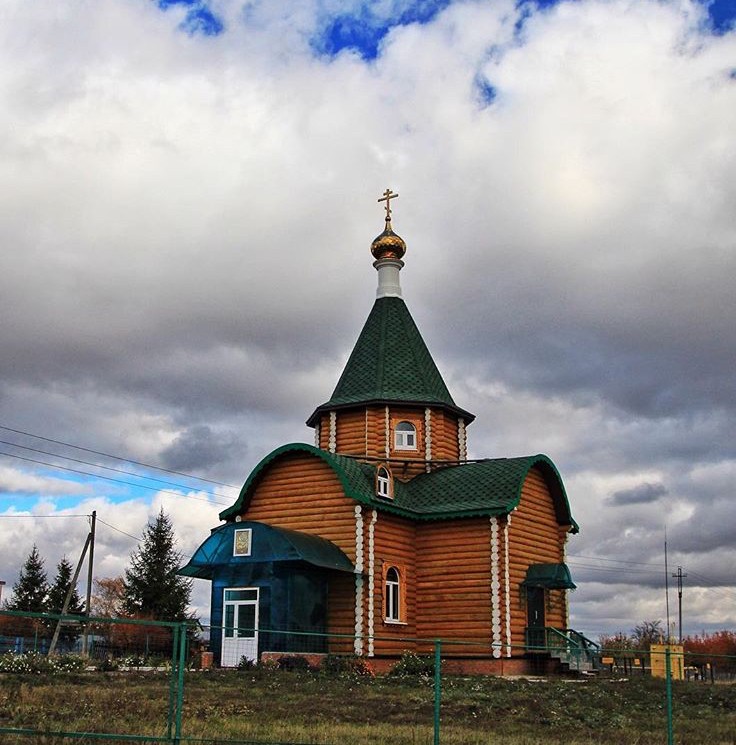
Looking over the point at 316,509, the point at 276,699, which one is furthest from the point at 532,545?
the point at 276,699

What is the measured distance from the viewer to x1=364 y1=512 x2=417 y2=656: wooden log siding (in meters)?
21.9

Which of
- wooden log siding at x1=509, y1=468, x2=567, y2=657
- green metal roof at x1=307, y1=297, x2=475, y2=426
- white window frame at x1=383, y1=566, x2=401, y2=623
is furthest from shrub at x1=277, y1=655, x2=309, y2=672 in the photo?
green metal roof at x1=307, y1=297, x2=475, y2=426

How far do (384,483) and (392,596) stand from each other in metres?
2.69

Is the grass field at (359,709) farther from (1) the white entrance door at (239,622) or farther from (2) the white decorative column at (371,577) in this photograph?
(2) the white decorative column at (371,577)

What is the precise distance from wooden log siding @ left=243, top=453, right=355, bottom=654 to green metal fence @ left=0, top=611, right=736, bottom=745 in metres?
0.82

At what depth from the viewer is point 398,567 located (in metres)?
22.8

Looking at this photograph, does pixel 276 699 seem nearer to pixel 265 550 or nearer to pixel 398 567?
pixel 265 550

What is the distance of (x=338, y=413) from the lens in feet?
86.8

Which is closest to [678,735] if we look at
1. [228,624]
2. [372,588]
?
[372,588]

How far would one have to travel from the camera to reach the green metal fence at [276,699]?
10.2 meters

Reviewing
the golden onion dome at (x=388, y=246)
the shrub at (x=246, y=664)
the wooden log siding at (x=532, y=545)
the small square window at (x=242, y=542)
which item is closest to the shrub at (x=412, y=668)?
the wooden log siding at (x=532, y=545)

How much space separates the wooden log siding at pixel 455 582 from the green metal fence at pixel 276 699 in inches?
19.9

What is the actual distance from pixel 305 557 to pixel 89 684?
6083 millimetres

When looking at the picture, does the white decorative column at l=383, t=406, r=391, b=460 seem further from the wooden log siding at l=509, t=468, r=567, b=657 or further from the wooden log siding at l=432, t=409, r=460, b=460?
the wooden log siding at l=509, t=468, r=567, b=657
